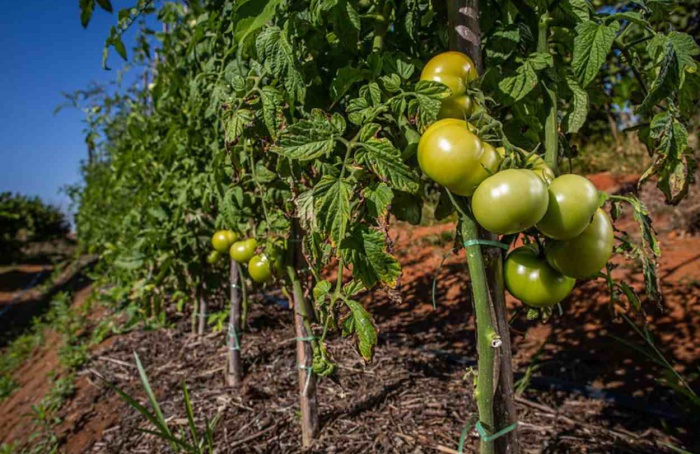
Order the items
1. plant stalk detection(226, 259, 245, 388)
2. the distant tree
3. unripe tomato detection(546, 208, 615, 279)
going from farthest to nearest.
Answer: the distant tree, plant stalk detection(226, 259, 245, 388), unripe tomato detection(546, 208, 615, 279)

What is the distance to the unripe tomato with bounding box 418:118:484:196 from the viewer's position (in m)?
0.80

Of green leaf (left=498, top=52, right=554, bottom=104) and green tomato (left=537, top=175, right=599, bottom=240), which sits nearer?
green tomato (left=537, top=175, right=599, bottom=240)

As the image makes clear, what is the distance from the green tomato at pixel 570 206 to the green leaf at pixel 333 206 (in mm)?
386

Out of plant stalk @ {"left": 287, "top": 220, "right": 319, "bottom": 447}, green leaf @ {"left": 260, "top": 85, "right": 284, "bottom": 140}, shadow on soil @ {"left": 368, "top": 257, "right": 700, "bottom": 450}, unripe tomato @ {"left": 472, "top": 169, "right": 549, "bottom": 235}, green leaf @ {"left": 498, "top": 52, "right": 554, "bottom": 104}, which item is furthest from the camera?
shadow on soil @ {"left": 368, "top": 257, "right": 700, "bottom": 450}

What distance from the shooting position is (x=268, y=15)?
0.98 metres

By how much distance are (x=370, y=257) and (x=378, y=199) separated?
0.43 ft

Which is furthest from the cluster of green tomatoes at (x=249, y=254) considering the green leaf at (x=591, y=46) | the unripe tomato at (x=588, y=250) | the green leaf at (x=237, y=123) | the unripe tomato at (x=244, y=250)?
the green leaf at (x=591, y=46)

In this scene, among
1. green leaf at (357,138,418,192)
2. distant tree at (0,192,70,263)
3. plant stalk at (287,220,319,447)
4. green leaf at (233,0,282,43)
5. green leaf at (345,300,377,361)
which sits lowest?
plant stalk at (287,220,319,447)

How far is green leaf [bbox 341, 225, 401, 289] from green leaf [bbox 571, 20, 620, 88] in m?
0.52

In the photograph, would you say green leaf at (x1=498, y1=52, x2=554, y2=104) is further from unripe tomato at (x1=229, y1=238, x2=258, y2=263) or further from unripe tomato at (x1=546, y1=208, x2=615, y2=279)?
unripe tomato at (x1=229, y1=238, x2=258, y2=263)

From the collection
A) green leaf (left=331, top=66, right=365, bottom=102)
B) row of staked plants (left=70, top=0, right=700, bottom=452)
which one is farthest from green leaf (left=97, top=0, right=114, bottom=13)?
green leaf (left=331, top=66, right=365, bottom=102)

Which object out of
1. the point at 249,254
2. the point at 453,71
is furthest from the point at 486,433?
the point at 249,254

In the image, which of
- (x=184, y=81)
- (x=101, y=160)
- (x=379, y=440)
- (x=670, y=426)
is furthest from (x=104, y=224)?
(x=670, y=426)

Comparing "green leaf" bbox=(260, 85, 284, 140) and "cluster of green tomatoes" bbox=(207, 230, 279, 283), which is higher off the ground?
"green leaf" bbox=(260, 85, 284, 140)
